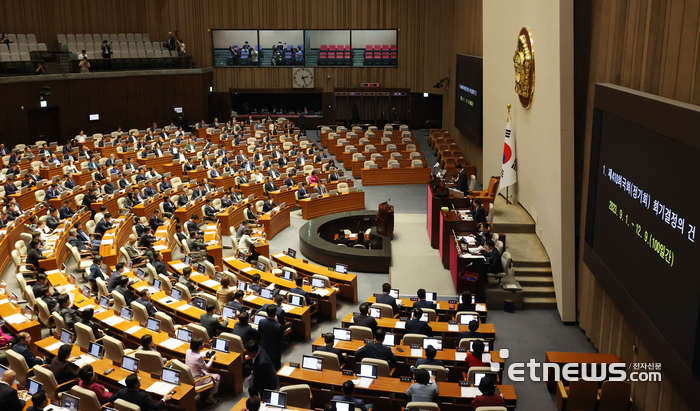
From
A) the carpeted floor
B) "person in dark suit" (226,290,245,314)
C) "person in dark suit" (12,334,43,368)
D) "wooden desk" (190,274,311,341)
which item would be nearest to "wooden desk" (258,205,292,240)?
the carpeted floor

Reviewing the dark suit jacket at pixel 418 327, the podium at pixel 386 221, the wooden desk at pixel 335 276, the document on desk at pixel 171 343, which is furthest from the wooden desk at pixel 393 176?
the document on desk at pixel 171 343

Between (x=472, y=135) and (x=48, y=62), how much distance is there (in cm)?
1878

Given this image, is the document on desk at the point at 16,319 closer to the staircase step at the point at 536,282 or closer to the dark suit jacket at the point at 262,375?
the dark suit jacket at the point at 262,375

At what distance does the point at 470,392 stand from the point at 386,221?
8800 mm

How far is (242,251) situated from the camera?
47.3 ft

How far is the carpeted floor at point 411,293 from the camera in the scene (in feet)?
31.1

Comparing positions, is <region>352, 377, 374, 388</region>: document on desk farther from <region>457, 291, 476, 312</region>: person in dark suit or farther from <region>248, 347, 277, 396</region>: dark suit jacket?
<region>457, 291, 476, 312</region>: person in dark suit

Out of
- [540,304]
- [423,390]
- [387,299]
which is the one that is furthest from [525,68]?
[423,390]

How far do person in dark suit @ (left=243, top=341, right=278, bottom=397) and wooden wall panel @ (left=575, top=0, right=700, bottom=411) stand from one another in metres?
5.05

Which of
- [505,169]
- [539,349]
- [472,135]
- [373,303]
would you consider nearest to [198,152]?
[472,135]

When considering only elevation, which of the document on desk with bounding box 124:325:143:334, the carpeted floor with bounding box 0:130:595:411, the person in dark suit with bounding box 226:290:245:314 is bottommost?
the carpeted floor with bounding box 0:130:595:411

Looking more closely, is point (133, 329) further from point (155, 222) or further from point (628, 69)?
point (628, 69)

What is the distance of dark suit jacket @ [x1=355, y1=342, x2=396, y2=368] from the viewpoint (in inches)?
348

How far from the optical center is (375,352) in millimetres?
8867
